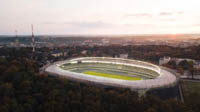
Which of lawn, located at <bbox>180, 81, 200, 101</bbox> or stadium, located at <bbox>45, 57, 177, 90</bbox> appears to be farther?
lawn, located at <bbox>180, 81, 200, 101</bbox>

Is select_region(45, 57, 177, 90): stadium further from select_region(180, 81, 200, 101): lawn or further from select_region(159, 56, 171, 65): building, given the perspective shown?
select_region(159, 56, 171, 65): building

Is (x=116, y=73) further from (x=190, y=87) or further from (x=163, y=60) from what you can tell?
(x=163, y=60)

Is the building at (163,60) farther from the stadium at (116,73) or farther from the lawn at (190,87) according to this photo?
the lawn at (190,87)

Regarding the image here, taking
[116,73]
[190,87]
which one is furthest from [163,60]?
[190,87]

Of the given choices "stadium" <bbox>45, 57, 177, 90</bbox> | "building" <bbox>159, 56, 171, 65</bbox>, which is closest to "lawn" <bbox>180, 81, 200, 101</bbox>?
"stadium" <bbox>45, 57, 177, 90</bbox>

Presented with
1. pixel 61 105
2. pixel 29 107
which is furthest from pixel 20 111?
pixel 61 105

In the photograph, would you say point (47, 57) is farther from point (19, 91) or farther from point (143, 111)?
point (143, 111)

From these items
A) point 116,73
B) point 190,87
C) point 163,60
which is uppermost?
point 163,60

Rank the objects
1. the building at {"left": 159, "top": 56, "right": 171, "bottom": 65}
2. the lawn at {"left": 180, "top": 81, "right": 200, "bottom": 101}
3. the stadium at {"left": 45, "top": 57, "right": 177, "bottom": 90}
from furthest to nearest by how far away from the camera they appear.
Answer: the building at {"left": 159, "top": 56, "right": 171, "bottom": 65} < the lawn at {"left": 180, "top": 81, "right": 200, "bottom": 101} < the stadium at {"left": 45, "top": 57, "right": 177, "bottom": 90}
